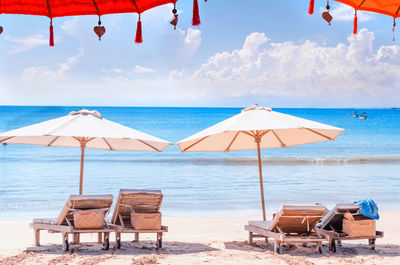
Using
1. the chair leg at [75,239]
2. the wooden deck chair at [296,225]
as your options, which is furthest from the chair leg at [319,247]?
the chair leg at [75,239]

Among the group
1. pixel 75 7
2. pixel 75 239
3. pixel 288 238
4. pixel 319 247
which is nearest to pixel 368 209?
pixel 319 247

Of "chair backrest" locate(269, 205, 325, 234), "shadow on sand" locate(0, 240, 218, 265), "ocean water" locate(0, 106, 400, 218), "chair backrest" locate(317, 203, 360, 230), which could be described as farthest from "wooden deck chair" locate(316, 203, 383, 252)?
"ocean water" locate(0, 106, 400, 218)

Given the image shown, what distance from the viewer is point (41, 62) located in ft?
252

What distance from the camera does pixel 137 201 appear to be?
712cm

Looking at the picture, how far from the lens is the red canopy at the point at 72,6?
395 cm

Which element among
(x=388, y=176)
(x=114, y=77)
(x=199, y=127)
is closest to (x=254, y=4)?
(x=114, y=77)

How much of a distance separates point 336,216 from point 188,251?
190 cm

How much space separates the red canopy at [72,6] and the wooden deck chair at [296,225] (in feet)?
11.5

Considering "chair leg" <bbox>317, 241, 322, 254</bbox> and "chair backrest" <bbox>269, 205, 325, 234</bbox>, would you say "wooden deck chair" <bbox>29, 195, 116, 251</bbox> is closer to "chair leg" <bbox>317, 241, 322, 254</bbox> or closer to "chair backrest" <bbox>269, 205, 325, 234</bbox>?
"chair backrest" <bbox>269, 205, 325, 234</bbox>

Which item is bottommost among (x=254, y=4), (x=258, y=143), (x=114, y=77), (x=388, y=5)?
(x=258, y=143)

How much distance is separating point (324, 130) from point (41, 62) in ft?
242

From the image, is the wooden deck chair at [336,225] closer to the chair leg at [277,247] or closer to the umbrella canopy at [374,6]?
the chair leg at [277,247]

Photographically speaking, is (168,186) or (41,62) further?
(41,62)

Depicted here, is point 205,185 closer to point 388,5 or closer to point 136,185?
point 136,185
